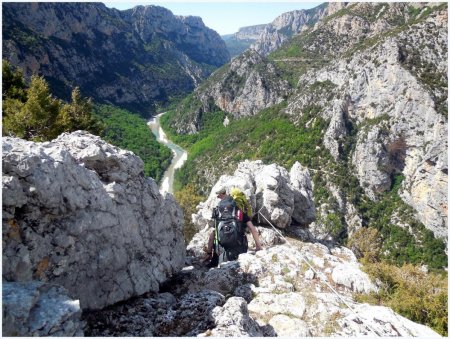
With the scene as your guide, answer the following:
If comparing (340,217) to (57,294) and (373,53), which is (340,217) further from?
(57,294)

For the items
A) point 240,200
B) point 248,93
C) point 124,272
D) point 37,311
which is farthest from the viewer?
point 248,93

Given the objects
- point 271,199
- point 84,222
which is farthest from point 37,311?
point 271,199

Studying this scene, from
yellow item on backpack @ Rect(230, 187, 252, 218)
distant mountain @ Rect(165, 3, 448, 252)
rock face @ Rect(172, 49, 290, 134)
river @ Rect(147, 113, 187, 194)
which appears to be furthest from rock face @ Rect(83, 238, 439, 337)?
rock face @ Rect(172, 49, 290, 134)

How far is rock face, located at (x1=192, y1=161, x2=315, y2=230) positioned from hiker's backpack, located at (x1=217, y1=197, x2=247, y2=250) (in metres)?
4.57

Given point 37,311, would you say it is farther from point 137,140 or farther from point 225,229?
point 137,140

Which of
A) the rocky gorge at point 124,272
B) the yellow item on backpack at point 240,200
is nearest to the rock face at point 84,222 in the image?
the rocky gorge at point 124,272

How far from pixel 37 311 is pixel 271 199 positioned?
1428cm

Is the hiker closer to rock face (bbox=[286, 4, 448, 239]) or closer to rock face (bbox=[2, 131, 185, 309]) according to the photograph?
rock face (bbox=[2, 131, 185, 309])

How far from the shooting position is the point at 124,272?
35.4 feet

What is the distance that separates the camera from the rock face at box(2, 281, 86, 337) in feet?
21.6

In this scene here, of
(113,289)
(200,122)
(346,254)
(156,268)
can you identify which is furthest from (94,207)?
(200,122)

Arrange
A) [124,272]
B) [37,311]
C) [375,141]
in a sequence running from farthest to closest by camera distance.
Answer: [375,141] → [124,272] → [37,311]

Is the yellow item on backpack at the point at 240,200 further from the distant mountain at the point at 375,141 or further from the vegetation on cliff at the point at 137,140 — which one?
the vegetation on cliff at the point at 137,140

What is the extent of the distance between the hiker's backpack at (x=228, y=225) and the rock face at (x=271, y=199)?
4.57 meters
